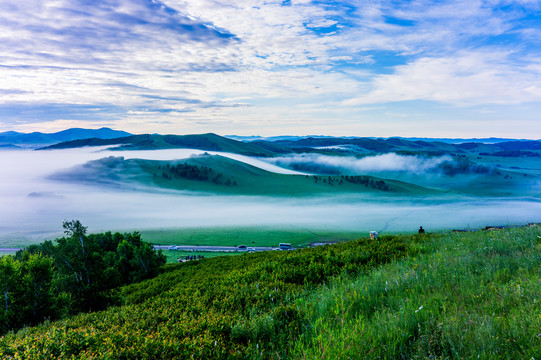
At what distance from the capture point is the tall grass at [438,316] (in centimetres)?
484

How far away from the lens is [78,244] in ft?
77.0

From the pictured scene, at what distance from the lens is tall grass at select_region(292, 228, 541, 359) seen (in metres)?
4.84

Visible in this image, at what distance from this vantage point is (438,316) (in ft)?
19.6

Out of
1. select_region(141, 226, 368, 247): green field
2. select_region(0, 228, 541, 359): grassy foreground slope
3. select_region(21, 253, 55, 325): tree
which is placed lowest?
select_region(141, 226, 368, 247): green field

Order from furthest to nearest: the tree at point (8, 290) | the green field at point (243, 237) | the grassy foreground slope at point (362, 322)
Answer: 1. the green field at point (243, 237)
2. the tree at point (8, 290)
3. the grassy foreground slope at point (362, 322)

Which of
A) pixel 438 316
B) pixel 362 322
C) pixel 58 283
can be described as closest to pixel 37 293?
pixel 58 283

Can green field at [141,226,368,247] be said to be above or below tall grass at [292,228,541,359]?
below

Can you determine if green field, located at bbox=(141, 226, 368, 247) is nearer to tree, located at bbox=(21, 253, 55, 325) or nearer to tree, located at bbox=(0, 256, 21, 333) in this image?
tree, located at bbox=(21, 253, 55, 325)

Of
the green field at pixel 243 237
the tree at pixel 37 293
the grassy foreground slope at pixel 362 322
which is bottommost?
the green field at pixel 243 237

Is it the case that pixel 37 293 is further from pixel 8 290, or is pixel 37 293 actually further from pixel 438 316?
pixel 438 316

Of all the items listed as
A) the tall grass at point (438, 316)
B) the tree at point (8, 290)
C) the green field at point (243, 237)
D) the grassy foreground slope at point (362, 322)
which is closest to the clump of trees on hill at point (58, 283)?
the tree at point (8, 290)

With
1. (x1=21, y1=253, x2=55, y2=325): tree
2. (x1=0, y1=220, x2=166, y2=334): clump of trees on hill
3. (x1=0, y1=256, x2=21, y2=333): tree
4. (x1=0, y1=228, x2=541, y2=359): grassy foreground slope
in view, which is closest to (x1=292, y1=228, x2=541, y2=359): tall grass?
(x1=0, y1=228, x2=541, y2=359): grassy foreground slope

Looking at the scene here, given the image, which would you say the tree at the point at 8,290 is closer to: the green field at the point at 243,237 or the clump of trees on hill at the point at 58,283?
the clump of trees on hill at the point at 58,283

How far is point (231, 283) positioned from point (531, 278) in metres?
10.4
